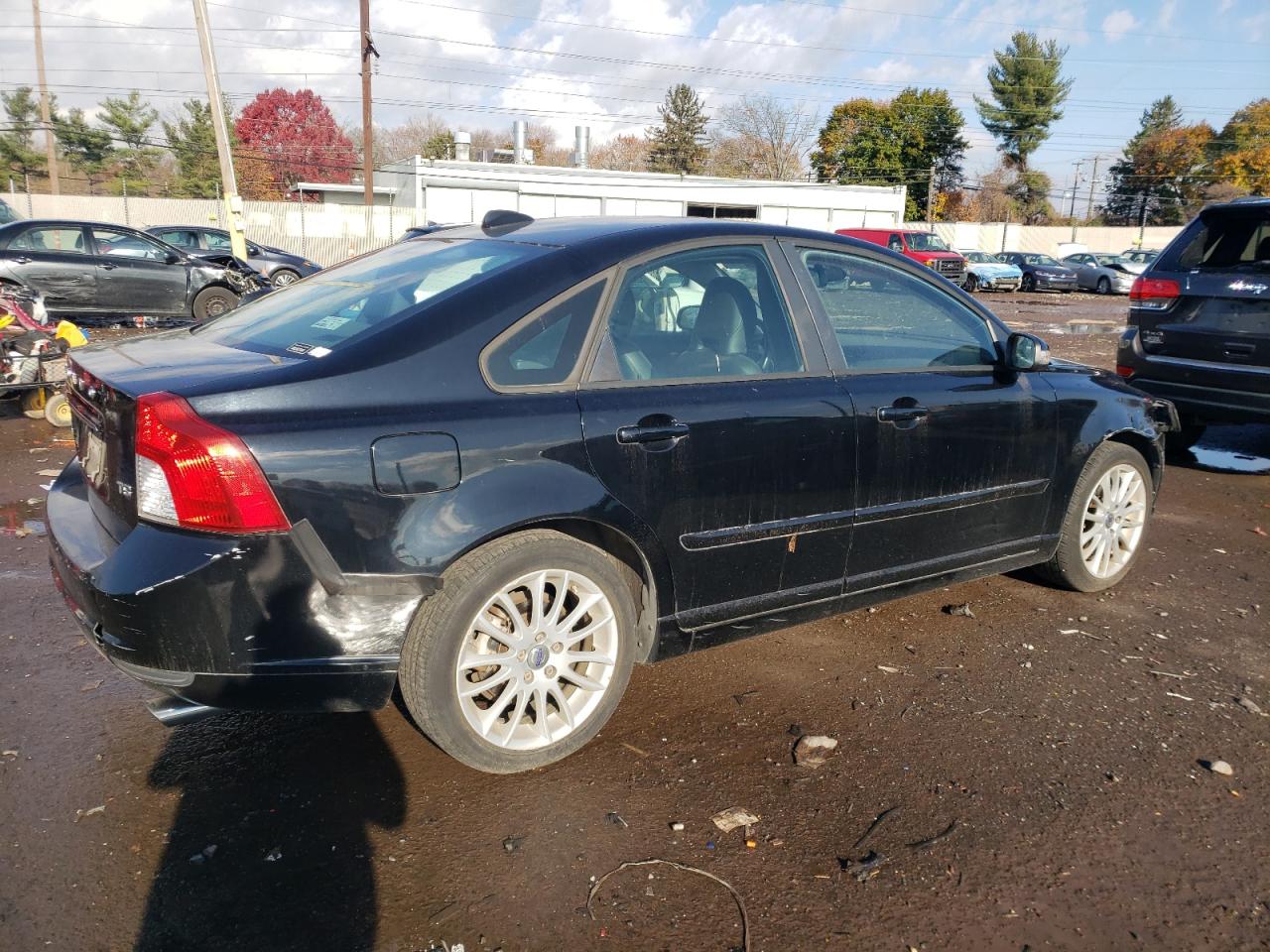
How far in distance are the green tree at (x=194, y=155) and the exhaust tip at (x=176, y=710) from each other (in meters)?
58.3

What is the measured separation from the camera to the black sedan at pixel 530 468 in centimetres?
251

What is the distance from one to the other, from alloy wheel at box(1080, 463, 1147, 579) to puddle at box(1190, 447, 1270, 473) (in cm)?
342

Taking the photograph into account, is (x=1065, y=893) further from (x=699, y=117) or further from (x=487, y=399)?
(x=699, y=117)

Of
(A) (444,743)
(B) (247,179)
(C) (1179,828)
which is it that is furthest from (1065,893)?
(B) (247,179)

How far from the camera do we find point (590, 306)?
3.04m

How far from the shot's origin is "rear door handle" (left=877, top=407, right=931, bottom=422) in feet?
11.7

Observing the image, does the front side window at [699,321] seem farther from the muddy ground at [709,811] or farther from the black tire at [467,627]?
the muddy ground at [709,811]

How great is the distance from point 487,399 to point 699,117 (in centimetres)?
7237

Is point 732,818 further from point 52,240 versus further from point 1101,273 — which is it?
point 1101,273

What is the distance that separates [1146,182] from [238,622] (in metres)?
77.6

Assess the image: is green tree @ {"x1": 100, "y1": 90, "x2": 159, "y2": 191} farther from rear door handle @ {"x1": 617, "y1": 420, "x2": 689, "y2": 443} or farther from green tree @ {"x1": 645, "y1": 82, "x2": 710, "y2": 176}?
rear door handle @ {"x1": 617, "y1": 420, "x2": 689, "y2": 443}

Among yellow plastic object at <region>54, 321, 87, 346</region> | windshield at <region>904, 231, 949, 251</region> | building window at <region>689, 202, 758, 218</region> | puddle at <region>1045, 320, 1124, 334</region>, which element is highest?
building window at <region>689, 202, 758, 218</region>

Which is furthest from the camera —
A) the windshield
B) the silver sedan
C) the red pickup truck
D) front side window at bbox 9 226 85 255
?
the silver sedan

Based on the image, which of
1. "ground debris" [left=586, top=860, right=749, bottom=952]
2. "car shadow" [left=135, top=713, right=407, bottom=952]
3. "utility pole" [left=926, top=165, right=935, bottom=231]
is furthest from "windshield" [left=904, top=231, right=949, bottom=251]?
"ground debris" [left=586, top=860, right=749, bottom=952]
